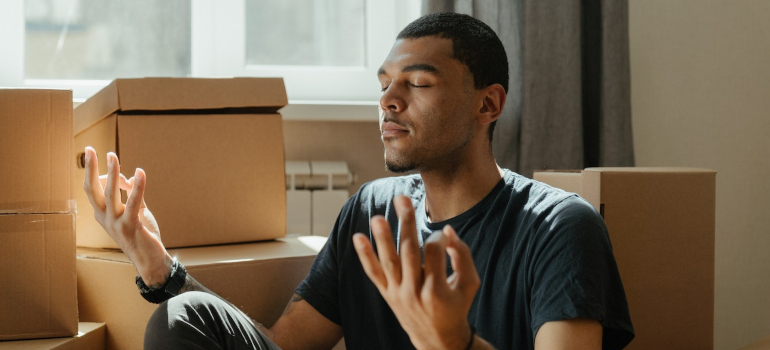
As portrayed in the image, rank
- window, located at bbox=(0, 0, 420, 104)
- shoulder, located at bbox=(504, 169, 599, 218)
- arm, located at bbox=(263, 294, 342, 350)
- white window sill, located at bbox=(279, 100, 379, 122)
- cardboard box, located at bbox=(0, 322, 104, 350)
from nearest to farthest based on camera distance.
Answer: shoulder, located at bbox=(504, 169, 599, 218), cardboard box, located at bbox=(0, 322, 104, 350), arm, located at bbox=(263, 294, 342, 350), white window sill, located at bbox=(279, 100, 379, 122), window, located at bbox=(0, 0, 420, 104)

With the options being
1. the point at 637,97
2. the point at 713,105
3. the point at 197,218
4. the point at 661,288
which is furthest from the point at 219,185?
the point at 713,105

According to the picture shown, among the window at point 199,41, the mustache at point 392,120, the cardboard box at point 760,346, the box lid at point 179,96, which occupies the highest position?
the window at point 199,41

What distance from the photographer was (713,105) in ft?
6.67

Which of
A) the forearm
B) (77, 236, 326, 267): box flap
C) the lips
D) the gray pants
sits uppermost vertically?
the lips

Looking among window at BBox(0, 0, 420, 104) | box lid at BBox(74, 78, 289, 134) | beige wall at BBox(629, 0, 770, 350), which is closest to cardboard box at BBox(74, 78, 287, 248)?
box lid at BBox(74, 78, 289, 134)

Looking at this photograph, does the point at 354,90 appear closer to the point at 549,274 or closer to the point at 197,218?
the point at 197,218

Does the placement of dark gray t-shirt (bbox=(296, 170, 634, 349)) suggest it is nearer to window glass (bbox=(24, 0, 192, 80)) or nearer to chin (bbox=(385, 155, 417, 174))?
chin (bbox=(385, 155, 417, 174))

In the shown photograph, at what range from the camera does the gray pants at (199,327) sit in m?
1.01

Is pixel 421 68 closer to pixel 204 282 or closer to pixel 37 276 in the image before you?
pixel 204 282

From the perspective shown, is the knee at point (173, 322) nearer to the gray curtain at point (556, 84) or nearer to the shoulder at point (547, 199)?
the shoulder at point (547, 199)

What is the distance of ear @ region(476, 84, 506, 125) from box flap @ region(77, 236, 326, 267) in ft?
1.40

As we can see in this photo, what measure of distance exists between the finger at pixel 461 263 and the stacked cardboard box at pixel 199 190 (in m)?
0.66

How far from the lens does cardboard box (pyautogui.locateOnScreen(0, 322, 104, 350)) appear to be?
1149 millimetres

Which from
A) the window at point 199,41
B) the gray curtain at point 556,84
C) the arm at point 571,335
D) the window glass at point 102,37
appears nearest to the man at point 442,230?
the arm at point 571,335
